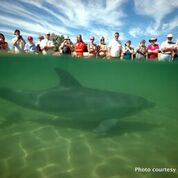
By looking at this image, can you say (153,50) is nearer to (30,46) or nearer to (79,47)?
(79,47)

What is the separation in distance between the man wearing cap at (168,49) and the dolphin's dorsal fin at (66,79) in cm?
491

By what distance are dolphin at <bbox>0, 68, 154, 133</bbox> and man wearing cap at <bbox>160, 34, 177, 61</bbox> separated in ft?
11.4

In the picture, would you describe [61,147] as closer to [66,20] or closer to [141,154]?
[141,154]

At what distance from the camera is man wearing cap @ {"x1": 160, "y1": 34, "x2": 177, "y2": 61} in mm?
10159

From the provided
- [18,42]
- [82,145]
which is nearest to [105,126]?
[82,145]

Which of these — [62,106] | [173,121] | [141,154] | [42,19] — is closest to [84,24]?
[42,19]

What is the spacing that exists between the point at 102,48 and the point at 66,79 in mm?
4556

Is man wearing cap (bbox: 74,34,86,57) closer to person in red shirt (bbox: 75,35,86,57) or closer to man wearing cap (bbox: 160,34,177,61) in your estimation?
person in red shirt (bbox: 75,35,86,57)

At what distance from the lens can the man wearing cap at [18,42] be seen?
996 cm

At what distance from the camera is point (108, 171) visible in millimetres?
4684

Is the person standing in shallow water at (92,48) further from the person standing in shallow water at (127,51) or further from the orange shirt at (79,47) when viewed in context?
the person standing in shallow water at (127,51)

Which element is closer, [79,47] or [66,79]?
[66,79]

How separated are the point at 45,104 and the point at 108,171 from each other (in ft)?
9.62

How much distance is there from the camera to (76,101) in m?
7.22
